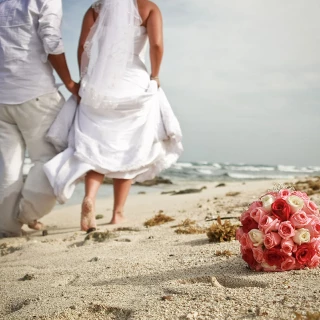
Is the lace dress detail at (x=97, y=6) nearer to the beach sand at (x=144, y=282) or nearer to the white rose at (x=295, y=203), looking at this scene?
the beach sand at (x=144, y=282)

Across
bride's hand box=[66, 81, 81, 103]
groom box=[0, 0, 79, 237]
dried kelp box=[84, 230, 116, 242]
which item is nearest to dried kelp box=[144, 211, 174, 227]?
dried kelp box=[84, 230, 116, 242]

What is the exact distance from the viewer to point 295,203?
266 cm

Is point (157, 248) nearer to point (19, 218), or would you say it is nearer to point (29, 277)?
point (29, 277)

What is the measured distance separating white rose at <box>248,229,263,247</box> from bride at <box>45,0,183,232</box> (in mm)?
2861

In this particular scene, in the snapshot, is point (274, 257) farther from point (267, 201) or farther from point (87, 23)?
point (87, 23)

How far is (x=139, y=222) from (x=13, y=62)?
230cm

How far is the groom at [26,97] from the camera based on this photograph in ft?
17.3

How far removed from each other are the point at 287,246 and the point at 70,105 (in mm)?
3707

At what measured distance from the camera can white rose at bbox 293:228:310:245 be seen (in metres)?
2.58

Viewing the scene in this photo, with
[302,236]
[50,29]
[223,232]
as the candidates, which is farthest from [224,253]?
[50,29]

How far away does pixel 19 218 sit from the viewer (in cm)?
544

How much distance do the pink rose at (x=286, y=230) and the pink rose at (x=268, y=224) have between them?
0.03 metres

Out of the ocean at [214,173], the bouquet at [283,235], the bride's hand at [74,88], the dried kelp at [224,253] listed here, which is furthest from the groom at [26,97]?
the ocean at [214,173]

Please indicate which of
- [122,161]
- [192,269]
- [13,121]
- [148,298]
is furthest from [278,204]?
[13,121]
